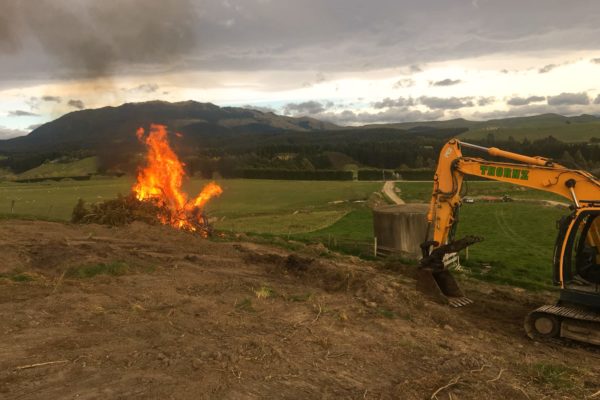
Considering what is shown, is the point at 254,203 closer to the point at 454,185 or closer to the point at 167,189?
the point at 167,189

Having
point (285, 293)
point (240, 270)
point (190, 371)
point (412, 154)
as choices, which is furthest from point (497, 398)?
point (412, 154)

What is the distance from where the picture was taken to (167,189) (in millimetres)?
27203

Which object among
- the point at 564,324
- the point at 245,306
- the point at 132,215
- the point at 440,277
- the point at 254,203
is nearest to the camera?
the point at 564,324

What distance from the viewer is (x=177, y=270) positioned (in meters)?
16.4

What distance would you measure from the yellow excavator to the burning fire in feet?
49.7

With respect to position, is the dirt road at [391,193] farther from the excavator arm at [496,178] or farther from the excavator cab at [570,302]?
the excavator cab at [570,302]

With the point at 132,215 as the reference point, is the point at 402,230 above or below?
below

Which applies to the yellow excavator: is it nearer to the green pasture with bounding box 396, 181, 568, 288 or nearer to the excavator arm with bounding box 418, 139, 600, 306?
the excavator arm with bounding box 418, 139, 600, 306

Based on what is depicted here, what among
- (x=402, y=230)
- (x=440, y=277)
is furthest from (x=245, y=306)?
(x=402, y=230)

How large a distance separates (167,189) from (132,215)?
3.00 metres

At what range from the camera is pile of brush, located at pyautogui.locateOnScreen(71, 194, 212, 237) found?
2478cm

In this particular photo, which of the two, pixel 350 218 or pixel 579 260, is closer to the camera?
pixel 579 260

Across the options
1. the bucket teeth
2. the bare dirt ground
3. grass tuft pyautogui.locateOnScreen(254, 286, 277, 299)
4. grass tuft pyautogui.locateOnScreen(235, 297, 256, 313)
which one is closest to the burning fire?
the bare dirt ground

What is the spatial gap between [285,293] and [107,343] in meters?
5.89
